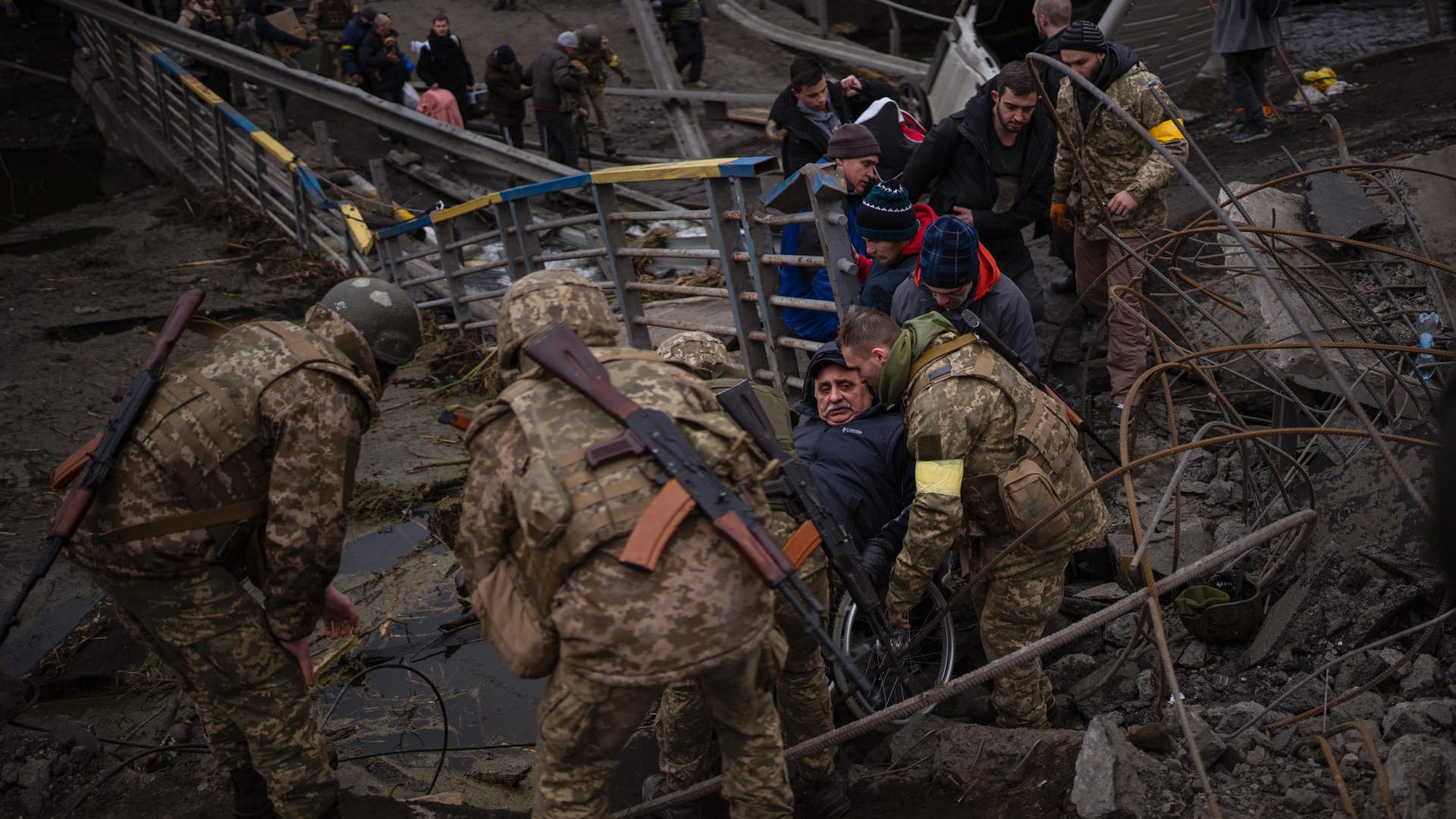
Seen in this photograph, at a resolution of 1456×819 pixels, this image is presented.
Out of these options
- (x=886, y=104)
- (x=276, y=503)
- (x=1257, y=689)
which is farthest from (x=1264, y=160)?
(x=276, y=503)

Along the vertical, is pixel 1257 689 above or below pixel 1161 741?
below

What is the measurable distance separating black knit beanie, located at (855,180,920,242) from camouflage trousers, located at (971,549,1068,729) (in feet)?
5.38

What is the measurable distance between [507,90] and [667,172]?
6.93m

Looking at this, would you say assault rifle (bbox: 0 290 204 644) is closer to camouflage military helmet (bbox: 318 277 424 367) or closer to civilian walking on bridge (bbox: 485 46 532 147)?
camouflage military helmet (bbox: 318 277 424 367)

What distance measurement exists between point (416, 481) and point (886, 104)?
3.51 metres

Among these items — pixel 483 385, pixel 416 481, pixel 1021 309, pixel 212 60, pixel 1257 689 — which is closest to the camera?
pixel 1257 689

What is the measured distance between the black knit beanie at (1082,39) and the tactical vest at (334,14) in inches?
399

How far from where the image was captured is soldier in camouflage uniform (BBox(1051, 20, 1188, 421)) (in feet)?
17.7

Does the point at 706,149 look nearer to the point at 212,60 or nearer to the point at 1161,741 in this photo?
the point at 212,60

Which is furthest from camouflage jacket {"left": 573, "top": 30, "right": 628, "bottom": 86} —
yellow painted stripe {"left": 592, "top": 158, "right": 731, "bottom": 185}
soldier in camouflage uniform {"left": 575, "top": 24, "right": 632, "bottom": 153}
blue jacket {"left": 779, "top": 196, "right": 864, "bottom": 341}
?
blue jacket {"left": 779, "top": 196, "right": 864, "bottom": 341}

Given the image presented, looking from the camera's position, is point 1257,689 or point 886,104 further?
point 886,104

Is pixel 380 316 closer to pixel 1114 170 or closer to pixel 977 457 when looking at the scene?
pixel 977 457

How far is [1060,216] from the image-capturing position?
5793 mm

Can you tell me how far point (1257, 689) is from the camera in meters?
3.81
